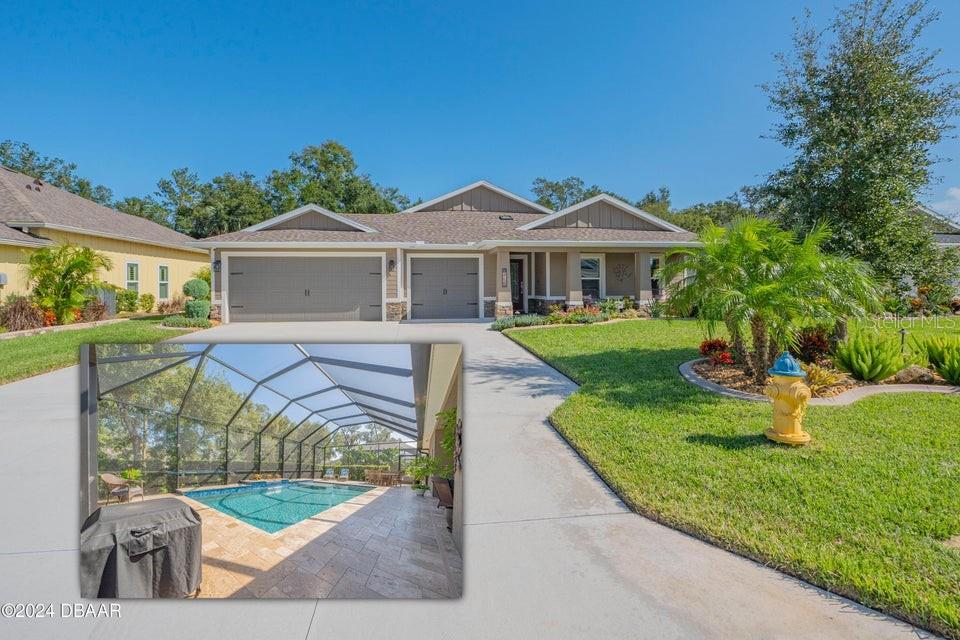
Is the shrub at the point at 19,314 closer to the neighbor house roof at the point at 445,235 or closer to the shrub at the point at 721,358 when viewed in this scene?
the neighbor house roof at the point at 445,235

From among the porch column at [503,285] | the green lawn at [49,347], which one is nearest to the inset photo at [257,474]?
the green lawn at [49,347]

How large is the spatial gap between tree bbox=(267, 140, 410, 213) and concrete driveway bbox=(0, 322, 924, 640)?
3191cm

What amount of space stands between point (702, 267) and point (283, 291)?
12.8 metres

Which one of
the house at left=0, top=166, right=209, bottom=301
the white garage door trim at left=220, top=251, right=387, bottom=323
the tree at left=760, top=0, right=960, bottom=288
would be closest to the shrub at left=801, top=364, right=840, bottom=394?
the tree at left=760, top=0, right=960, bottom=288

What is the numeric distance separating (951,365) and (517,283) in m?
12.7

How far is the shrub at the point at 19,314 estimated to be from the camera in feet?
41.3

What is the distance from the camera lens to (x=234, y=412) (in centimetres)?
159

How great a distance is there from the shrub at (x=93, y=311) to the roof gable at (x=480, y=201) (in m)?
11.9

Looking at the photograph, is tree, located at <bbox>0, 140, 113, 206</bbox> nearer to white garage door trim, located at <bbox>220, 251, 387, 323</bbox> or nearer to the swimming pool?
white garage door trim, located at <bbox>220, 251, 387, 323</bbox>

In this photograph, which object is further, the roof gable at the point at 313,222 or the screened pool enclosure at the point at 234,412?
the roof gable at the point at 313,222

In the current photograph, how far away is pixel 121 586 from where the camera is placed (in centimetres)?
154

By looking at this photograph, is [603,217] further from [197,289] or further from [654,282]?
[197,289]

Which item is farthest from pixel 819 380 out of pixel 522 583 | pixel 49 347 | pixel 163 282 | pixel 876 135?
pixel 163 282

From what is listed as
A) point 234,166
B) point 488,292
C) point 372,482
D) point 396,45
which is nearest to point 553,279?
point 488,292
